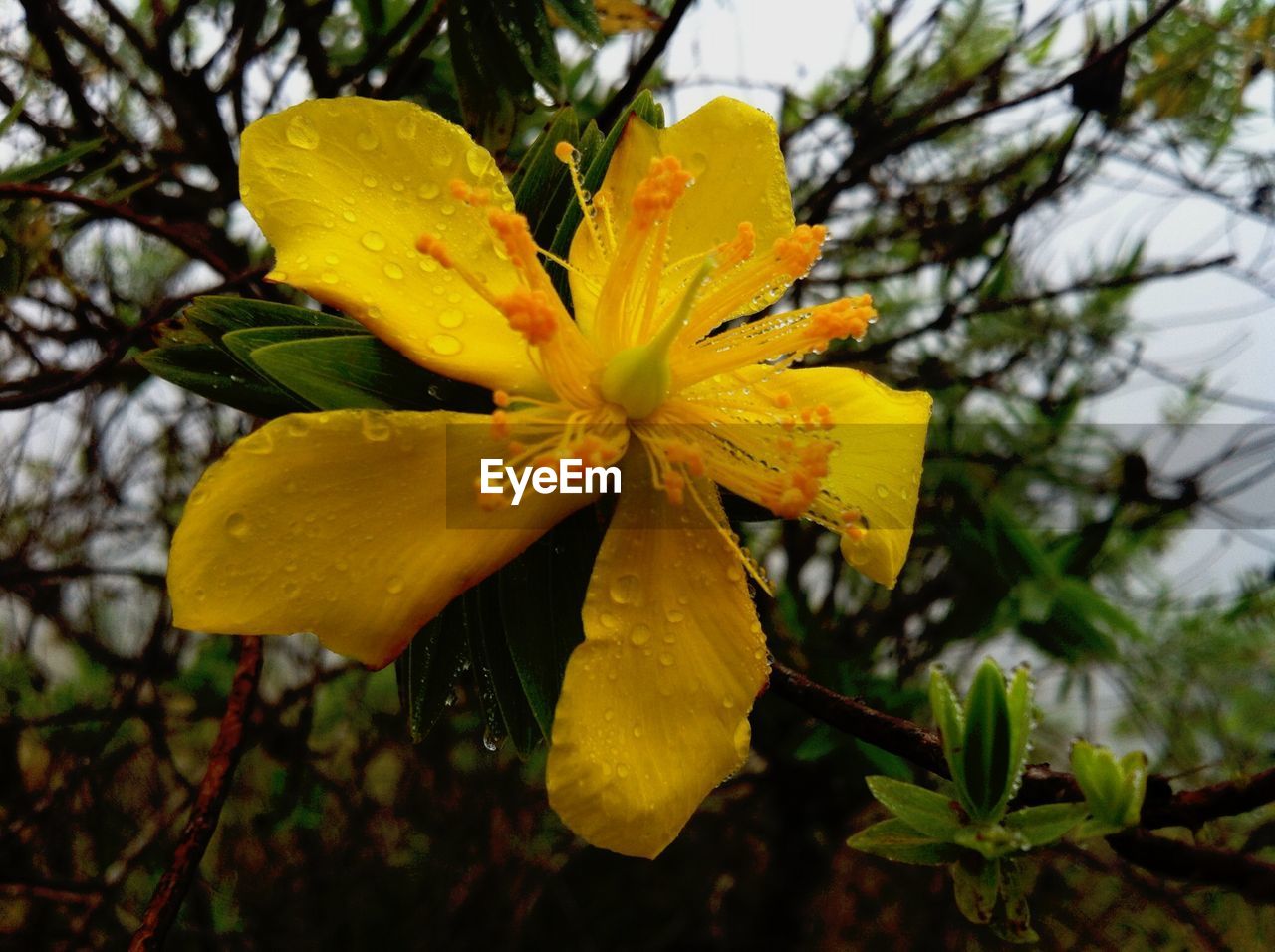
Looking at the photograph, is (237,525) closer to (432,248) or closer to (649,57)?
(432,248)

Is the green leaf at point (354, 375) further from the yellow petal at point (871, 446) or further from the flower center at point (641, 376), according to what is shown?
the yellow petal at point (871, 446)


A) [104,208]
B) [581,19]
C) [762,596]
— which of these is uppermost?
[581,19]

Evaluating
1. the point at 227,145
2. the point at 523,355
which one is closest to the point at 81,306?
the point at 227,145

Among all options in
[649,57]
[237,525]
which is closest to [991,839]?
[237,525]

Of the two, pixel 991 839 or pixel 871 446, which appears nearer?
pixel 991 839

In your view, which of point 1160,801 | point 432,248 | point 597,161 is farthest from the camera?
point 597,161

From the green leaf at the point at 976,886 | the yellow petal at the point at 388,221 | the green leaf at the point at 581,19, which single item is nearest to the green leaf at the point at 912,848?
the green leaf at the point at 976,886
